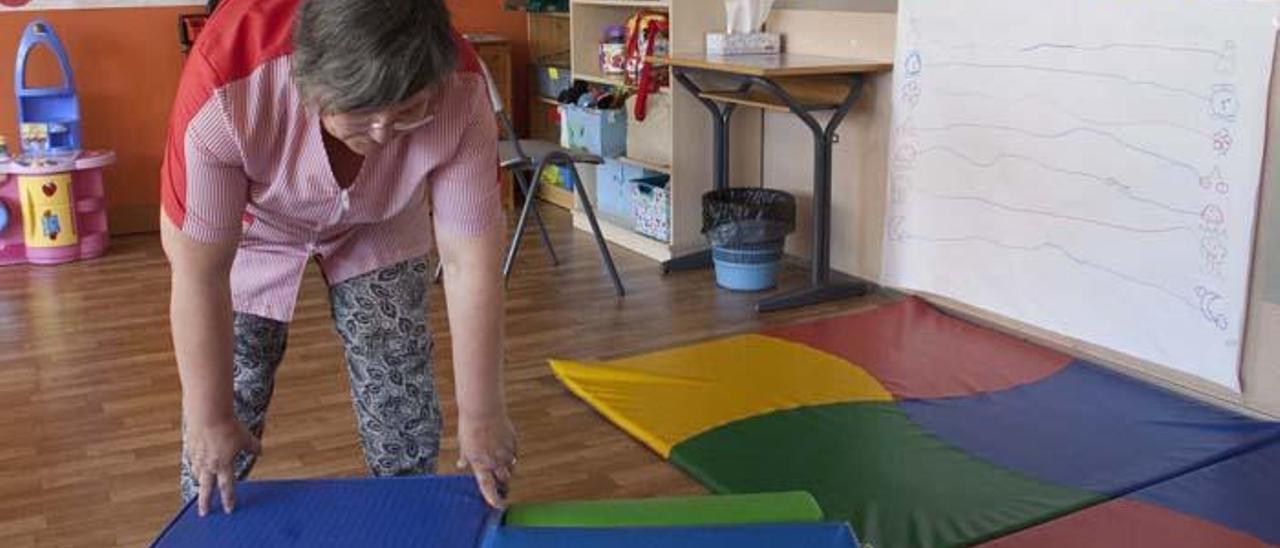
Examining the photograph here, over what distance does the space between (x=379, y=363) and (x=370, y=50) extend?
72cm

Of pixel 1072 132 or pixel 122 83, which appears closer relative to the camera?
pixel 1072 132

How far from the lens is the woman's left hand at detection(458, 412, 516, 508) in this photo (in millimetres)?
1546

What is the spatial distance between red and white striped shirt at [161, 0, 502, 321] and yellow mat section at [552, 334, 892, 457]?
3.98 feet

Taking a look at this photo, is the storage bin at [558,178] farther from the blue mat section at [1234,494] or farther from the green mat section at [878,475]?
the blue mat section at [1234,494]

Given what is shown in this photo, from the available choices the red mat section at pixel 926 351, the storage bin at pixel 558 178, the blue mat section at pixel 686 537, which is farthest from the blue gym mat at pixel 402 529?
the storage bin at pixel 558 178

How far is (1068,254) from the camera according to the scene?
A: 3318 millimetres

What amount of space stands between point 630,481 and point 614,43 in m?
2.70

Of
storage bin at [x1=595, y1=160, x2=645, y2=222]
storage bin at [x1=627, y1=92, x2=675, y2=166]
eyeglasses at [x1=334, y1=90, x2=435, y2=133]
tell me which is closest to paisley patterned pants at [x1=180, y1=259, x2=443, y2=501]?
eyeglasses at [x1=334, y1=90, x2=435, y2=133]

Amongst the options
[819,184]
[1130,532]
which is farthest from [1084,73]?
[1130,532]

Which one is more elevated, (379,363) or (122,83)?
(122,83)

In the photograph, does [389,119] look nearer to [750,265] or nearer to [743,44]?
[750,265]

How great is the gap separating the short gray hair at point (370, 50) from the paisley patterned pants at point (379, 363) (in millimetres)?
593

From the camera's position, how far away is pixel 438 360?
3.40 m

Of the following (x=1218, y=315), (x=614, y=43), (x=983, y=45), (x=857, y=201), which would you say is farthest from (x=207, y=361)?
(x=614, y=43)
